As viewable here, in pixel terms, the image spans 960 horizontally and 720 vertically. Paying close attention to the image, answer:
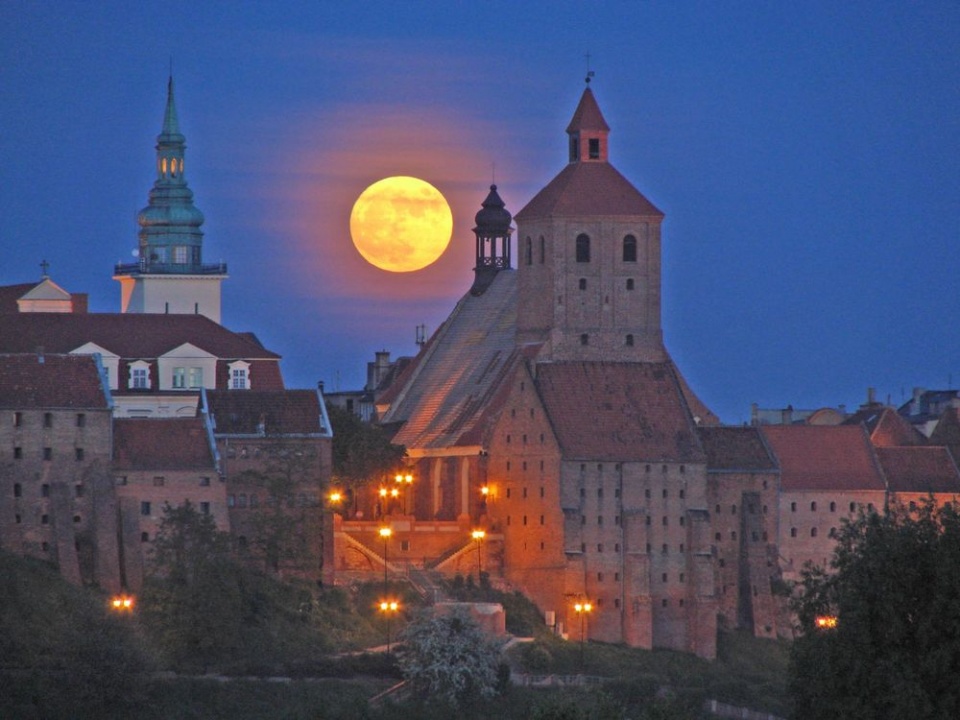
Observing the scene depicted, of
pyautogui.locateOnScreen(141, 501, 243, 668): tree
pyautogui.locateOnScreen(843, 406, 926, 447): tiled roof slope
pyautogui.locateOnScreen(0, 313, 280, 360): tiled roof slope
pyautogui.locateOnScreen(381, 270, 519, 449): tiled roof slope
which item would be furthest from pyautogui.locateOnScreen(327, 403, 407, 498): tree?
pyautogui.locateOnScreen(843, 406, 926, 447): tiled roof slope

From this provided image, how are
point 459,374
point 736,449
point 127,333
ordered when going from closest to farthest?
1. point 127,333
2. point 736,449
3. point 459,374

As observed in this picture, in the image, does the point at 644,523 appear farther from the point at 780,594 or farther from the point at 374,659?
the point at 374,659

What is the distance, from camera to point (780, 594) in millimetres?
148375

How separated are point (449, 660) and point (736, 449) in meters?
29.1

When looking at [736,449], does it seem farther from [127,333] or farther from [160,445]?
A: [160,445]

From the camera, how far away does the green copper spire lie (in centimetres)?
16625

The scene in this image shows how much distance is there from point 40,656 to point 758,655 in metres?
38.7

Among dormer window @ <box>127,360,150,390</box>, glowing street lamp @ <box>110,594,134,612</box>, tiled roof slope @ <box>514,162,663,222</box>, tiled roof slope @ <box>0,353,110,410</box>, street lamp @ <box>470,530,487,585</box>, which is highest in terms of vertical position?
tiled roof slope @ <box>514,162,663,222</box>

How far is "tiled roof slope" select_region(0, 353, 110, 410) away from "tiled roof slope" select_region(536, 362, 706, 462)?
22.9 meters

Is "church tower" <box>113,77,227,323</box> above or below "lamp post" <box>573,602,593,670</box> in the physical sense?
above

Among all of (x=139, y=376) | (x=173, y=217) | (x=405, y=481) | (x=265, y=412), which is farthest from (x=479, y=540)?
(x=173, y=217)

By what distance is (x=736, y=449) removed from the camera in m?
149

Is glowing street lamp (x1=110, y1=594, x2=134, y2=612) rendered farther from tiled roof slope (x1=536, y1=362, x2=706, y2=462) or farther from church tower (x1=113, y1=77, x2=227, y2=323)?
church tower (x1=113, y1=77, x2=227, y2=323)

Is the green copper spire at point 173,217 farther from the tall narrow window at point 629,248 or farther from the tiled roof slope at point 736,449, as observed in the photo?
the tiled roof slope at point 736,449
